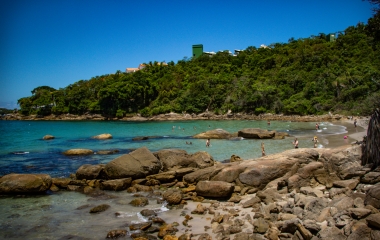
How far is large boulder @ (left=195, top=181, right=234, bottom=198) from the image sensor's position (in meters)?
12.4

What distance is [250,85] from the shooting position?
8569 cm

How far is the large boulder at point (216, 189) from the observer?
489 inches

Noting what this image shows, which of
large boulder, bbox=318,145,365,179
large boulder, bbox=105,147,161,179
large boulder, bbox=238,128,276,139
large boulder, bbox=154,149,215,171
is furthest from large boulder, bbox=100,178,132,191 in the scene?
large boulder, bbox=238,128,276,139

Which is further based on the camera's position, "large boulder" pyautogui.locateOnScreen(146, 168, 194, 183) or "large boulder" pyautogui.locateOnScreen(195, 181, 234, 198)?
"large boulder" pyautogui.locateOnScreen(146, 168, 194, 183)

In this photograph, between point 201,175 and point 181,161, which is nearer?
point 201,175

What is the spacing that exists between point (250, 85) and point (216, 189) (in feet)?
250

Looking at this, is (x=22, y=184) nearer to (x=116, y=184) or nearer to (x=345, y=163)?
(x=116, y=184)

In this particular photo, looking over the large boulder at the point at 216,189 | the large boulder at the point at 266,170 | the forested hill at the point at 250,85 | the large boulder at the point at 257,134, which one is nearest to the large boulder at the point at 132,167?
the large boulder at the point at 216,189

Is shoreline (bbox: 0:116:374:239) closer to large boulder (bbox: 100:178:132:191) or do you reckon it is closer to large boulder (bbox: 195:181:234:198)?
large boulder (bbox: 195:181:234:198)

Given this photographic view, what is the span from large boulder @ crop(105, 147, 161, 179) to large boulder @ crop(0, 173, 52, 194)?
11.2 ft

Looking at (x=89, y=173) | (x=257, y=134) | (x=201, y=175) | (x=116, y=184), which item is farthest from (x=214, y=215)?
(x=257, y=134)

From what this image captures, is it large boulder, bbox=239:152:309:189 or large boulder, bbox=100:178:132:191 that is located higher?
large boulder, bbox=239:152:309:189

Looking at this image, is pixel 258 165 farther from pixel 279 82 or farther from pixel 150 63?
pixel 150 63

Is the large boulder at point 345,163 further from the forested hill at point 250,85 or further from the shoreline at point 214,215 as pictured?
the forested hill at point 250,85
